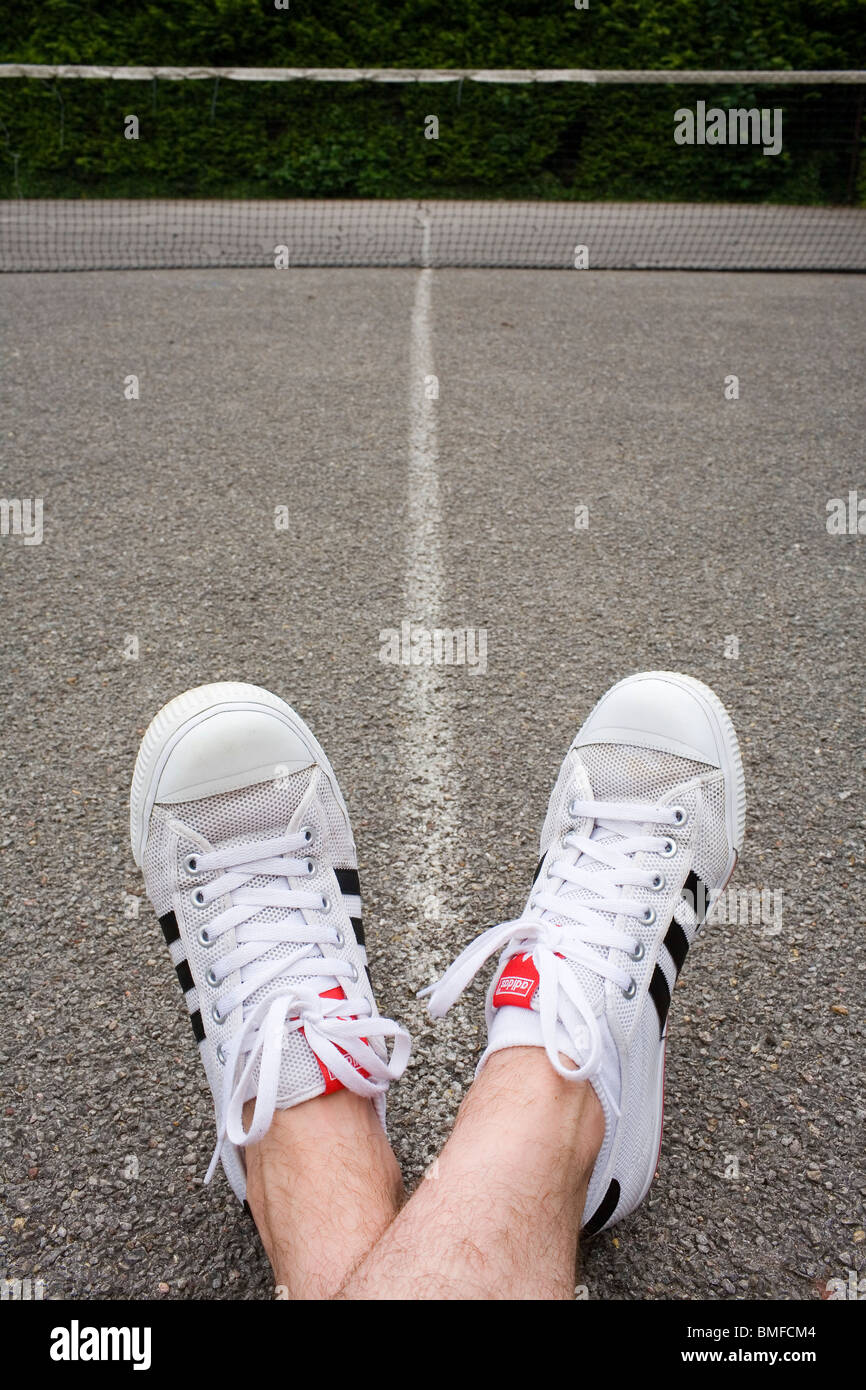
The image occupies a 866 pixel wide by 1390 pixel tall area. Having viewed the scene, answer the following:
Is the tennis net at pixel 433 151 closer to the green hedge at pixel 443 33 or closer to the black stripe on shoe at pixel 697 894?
the green hedge at pixel 443 33

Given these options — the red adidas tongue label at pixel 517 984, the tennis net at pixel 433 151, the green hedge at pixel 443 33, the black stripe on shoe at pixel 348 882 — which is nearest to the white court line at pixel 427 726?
the black stripe on shoe at pixel 348 882

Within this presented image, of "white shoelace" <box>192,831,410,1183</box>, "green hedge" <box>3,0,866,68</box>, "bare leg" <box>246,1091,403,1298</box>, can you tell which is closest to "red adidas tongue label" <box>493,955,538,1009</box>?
"white shoelace" <box>192,831,410,1183</box>

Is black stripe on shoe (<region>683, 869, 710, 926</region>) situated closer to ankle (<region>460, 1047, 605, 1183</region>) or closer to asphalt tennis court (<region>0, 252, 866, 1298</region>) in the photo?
asphalt tennis court (<region>0, 252, 866, 1298</region>)

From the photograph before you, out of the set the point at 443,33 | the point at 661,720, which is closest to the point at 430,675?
the point at 661,720

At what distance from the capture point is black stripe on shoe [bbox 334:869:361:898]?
2.02 m

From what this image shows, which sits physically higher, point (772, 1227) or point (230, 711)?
point (230, 711)

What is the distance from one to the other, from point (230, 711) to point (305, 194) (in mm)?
16088

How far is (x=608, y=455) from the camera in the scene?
4.69 metres

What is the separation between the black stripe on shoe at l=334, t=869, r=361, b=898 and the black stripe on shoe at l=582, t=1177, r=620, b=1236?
74 centimetres

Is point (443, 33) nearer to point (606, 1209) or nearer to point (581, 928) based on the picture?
point (581, 928)

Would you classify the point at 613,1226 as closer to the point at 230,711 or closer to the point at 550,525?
the point at 230,711

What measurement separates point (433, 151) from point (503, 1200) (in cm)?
1702

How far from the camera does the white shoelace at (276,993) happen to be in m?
1.57
